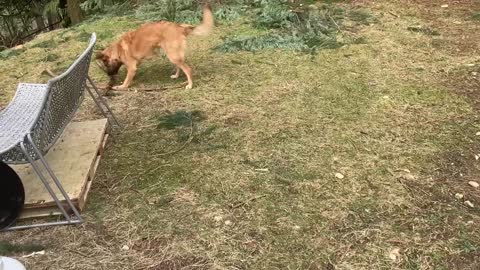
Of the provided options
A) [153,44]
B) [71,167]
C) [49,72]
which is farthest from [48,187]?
[49,72]

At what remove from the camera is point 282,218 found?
9.97 feet

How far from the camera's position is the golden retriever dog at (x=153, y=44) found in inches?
186

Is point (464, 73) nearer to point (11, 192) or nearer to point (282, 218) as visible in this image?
point (282, 218)

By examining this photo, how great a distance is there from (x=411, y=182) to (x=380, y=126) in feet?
2.68

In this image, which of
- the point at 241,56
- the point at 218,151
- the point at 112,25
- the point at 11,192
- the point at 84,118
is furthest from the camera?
Answer: the point at 112,25

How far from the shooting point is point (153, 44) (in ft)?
15.6

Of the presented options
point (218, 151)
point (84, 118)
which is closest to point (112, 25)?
point (84, 118)

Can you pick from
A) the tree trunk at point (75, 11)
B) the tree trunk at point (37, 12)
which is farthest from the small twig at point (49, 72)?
the tree trunk at point (37, 12)

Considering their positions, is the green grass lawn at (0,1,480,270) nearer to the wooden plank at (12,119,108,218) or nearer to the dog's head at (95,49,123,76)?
the wooden plank at (12,119,108,218)

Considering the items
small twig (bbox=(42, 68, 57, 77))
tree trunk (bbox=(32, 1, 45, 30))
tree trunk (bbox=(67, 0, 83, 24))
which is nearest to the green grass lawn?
small twig (bbox=(42, 68, 57, 77))

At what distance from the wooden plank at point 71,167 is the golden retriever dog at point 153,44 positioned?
1011 mm

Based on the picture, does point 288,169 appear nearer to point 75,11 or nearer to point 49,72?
point 49,72

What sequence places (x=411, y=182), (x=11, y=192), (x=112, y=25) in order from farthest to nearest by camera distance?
1. (x=112, y=25)
2. (x=411, y=182)
3. (x=11, y=192)

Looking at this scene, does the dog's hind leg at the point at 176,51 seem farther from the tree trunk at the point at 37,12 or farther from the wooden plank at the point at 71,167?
the tree trunk at the point at 37,12
